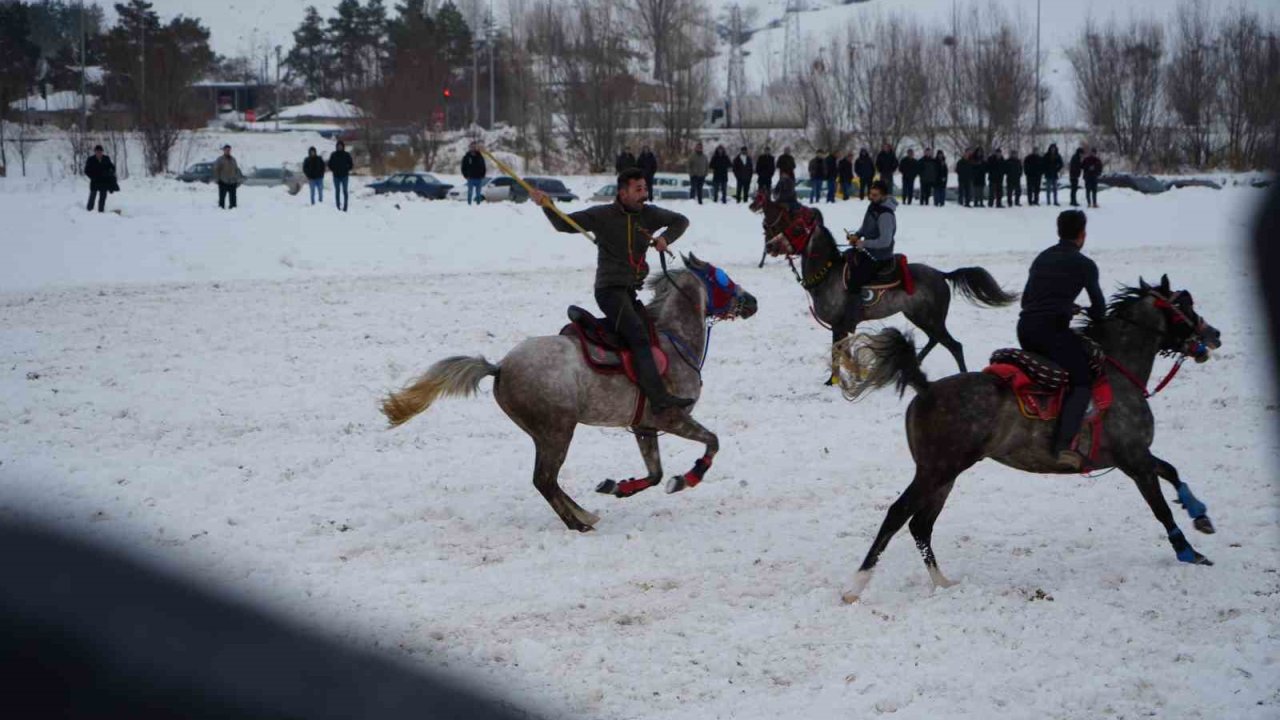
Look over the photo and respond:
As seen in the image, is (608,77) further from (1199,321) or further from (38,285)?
(1199,321)

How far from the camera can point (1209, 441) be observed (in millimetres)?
11188

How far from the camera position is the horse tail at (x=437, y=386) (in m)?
8.95

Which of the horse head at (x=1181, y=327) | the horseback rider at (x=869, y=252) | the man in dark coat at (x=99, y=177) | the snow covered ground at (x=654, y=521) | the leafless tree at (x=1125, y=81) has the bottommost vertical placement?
the snow covered ground at (x=654, y=521)

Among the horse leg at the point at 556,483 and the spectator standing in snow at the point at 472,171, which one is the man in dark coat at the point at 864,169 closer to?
the spectator standing in snow at the point at 472,171

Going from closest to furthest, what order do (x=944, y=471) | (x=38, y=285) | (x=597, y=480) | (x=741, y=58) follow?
(x=944, y=471) → (x=597, y=480) → (x=38, y=285) → (x=741, y=58)

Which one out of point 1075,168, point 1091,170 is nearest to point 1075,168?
point 1075,168

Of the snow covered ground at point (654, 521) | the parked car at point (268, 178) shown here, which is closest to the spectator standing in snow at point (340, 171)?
the snow covered ground at point (654, 521)

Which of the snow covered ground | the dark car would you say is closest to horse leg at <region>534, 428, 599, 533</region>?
the snow covered ground

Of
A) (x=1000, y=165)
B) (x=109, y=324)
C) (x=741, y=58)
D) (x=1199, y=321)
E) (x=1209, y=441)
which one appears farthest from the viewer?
(x=741, y=58)

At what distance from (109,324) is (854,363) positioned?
13245mm

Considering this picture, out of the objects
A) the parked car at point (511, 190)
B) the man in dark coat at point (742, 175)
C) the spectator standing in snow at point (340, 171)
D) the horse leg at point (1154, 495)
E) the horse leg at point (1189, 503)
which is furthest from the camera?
the parked car at point (511, 190)

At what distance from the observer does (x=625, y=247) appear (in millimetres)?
9453

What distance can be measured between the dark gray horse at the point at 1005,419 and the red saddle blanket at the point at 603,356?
185cm

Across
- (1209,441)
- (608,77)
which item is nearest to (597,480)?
(1209,441)
